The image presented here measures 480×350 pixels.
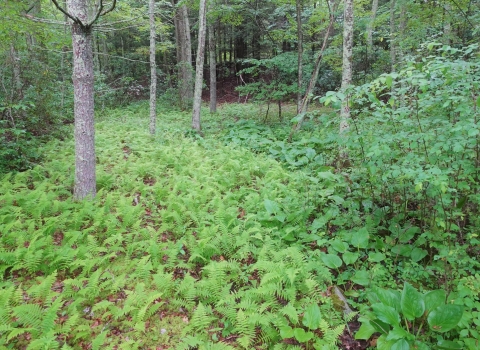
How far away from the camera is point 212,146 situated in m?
10.4

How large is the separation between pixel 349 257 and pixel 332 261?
0.86 feet

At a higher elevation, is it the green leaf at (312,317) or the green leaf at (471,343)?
the green leaf at (312,317)

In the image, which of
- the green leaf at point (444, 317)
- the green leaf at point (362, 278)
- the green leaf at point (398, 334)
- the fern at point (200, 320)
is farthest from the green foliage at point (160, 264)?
the green leaf at point (444, 317)

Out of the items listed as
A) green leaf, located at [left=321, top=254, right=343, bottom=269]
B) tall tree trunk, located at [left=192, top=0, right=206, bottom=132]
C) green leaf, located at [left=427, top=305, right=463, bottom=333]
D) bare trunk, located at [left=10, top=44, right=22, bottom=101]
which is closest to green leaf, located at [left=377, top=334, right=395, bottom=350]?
green leaf, located at [left=427, top=305, right=463, bottom=333]

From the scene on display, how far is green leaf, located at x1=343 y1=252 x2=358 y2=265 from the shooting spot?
4.48 meters

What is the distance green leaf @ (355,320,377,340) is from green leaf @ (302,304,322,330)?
0.52m

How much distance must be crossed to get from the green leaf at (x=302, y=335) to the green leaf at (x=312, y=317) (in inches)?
5.2

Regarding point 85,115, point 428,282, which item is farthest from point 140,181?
point 428,282

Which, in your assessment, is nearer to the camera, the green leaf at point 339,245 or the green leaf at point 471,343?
the green leaf at point 471,343

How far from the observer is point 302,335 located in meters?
3.36

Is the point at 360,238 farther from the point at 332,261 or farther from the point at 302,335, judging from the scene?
the point at 302,335

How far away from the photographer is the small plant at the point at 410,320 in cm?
330

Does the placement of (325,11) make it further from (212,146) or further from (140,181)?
(140,181)

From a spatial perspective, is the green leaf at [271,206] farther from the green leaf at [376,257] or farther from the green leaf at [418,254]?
the green leaf at [418,254]
